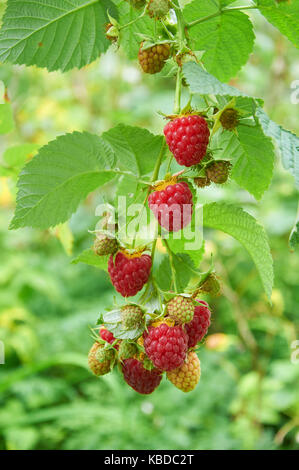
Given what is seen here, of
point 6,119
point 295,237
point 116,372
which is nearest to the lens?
point 295,237

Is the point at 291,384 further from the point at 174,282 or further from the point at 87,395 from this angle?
the point at 174,282

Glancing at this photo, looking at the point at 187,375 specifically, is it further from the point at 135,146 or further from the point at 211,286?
the point at 135,146

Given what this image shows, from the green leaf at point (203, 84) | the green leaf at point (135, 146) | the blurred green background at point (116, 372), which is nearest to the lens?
the green leaf at point (203, 84)

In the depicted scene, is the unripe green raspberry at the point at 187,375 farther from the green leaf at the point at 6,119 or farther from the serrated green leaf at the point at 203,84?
the green leaf at the point at 6,119

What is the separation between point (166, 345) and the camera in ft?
1.09

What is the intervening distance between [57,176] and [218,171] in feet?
0.46

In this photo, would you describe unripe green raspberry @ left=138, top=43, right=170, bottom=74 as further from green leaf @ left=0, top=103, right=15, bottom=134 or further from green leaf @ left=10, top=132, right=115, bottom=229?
green leaf @ left=0, top=103, right=15, bottom=134

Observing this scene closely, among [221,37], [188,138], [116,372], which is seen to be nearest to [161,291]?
[188,138]

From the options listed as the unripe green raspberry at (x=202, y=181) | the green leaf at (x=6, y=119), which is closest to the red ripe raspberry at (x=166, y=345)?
the unripe green raspberry at (x=202, y=181)

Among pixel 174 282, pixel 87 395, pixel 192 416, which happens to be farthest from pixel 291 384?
pixel 174 282

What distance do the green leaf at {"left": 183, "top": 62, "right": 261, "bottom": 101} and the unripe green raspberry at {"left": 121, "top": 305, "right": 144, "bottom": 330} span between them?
0.17 m

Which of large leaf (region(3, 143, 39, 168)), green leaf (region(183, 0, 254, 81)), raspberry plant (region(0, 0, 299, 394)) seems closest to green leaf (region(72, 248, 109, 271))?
raspberry plant (region(0, 0, 299, 394))

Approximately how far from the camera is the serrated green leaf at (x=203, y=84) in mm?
287

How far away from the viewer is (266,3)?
397 mm
